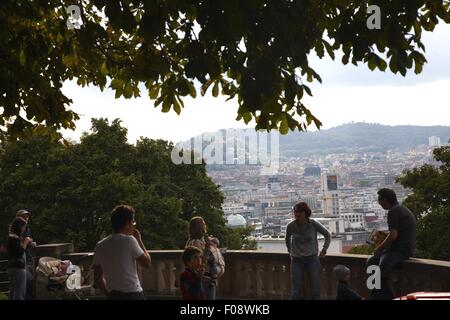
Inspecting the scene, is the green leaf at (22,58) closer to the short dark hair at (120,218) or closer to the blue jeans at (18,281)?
the blue jeans at (18,281)

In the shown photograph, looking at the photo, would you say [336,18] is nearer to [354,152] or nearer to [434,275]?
[434,275]

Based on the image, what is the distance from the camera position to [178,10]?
7.57m

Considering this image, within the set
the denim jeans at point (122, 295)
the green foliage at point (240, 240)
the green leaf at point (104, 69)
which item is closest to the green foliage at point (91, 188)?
the green foliage at point (240, 240)

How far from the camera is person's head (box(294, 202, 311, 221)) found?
407 inches

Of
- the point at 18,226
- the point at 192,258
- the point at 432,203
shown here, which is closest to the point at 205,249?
the point at 192,258

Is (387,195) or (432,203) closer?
(387,195)

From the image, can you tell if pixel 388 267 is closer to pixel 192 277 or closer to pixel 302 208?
pixel 302 208

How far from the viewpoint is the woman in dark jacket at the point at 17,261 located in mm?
10883

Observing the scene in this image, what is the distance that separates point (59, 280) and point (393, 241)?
6.37 meters

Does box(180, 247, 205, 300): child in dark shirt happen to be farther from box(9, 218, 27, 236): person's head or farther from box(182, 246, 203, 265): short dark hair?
box(9, 218, 27, 236): person's head

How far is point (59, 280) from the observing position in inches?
521

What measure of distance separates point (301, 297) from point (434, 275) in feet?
8.31

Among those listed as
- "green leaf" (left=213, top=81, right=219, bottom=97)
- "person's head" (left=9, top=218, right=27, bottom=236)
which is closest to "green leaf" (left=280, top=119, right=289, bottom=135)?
"green leaf" (left=213, top=81, right=219, bottom=97)

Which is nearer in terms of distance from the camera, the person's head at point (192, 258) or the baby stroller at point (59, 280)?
the person's head at point (192, 258)
